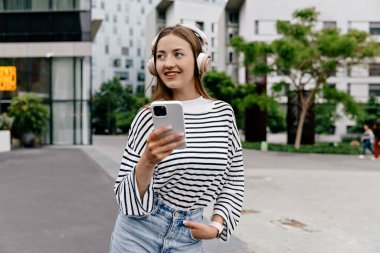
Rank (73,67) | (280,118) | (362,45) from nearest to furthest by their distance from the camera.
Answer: (362,45) → (73,67) → (280,118)

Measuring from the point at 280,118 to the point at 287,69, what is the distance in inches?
1146

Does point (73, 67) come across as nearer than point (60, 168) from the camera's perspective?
No

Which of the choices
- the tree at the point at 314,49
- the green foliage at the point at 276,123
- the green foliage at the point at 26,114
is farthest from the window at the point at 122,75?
the tree at the point at 314,49

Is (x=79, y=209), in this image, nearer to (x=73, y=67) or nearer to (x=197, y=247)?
(x=197, y=247)

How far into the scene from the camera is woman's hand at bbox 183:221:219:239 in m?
1.77

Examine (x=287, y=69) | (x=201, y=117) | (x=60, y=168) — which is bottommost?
(x=60, y=168)

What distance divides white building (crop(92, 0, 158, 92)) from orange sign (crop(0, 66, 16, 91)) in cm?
5904

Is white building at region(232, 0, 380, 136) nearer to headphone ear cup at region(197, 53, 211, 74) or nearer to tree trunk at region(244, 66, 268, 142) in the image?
tree trunk at region(244, 66, 268, 142)

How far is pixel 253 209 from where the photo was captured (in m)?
8.11

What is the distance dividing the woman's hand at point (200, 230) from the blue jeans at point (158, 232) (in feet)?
0.10

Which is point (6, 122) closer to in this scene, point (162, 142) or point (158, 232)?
point (158, 232)

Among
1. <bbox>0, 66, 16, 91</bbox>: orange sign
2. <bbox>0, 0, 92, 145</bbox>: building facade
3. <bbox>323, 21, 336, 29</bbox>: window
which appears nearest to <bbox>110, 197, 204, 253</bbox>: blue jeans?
<bbox>0, 66, 16, 91</bbox>: orange sign

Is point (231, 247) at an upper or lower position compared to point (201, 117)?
lower

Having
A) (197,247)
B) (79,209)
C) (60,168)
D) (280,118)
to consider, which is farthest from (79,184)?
(280,118)
